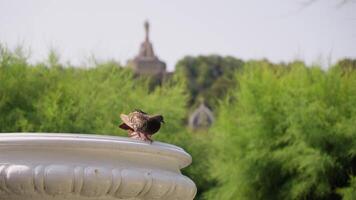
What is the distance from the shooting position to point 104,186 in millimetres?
4496

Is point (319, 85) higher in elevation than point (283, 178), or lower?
higher

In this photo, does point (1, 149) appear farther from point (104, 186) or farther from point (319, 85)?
point (319, 85)

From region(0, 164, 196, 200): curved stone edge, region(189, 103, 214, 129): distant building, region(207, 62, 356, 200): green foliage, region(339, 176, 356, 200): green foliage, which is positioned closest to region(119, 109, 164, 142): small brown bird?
region(0, 164, 196, 200): curved stone edge

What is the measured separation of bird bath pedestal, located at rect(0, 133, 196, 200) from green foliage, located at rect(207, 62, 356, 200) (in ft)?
36.7

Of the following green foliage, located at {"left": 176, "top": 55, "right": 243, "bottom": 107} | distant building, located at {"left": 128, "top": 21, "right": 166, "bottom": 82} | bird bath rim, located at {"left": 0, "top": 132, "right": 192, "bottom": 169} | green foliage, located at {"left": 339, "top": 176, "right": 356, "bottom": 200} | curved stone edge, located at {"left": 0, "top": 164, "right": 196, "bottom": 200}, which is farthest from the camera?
distant building, located at {"left": 128, "top": 21, "right": 166, "bottom": 82}

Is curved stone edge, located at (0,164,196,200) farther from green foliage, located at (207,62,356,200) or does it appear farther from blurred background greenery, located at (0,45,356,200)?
green foliage, located at (207,62,356,200)

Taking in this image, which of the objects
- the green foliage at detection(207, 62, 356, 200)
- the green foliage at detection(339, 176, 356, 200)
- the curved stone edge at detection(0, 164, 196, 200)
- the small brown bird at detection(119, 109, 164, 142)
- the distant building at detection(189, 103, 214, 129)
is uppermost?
the small brown bird at detection(119, 109, 164, 142)

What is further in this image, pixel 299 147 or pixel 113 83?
pixel 113 83

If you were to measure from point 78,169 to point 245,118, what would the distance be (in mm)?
13403

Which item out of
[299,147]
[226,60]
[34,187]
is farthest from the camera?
[226,60]

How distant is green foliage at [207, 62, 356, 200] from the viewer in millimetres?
16328

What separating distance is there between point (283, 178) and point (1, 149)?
12935 mm

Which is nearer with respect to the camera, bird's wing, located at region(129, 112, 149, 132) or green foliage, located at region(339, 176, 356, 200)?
bird's wing, located at region(129, 112, 149, 132)

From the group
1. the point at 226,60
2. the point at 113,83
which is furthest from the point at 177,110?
the point at 226,60
